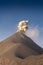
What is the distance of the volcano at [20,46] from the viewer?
362 feet

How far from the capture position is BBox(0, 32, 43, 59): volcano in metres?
110

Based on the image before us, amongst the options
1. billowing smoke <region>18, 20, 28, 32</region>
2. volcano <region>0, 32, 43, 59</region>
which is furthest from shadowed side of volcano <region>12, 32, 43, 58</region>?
billowing smoke <region>18, 20, 28, 32</region>

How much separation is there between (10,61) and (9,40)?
2114 inches

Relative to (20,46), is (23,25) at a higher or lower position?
higher

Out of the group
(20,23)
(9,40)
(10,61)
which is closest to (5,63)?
(10,61)

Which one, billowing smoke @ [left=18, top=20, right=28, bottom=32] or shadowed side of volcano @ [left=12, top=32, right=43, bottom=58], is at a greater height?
billowing smoke @ [left=18, top=20, right=28, bottom=32]

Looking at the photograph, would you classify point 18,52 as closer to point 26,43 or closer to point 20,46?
point 20,46

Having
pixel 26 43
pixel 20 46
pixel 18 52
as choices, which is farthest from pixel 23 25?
pixel 18 52

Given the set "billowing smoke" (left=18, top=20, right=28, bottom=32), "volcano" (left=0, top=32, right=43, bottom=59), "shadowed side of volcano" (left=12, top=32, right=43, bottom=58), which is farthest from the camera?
"billowing smoke" (left=18, top=20, right=28, bottom=32)

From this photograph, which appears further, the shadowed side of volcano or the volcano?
the shadowed side of volcano

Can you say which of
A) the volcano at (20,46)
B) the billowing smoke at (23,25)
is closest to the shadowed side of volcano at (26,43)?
the volcano at (20,46)

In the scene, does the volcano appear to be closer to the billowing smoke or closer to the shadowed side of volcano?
the shadowed side of volcano

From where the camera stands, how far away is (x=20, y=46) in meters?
121

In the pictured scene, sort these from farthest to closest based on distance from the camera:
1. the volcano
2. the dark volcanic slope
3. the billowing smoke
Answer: the billowing smoke
the volcano
the dark volcanic slope
